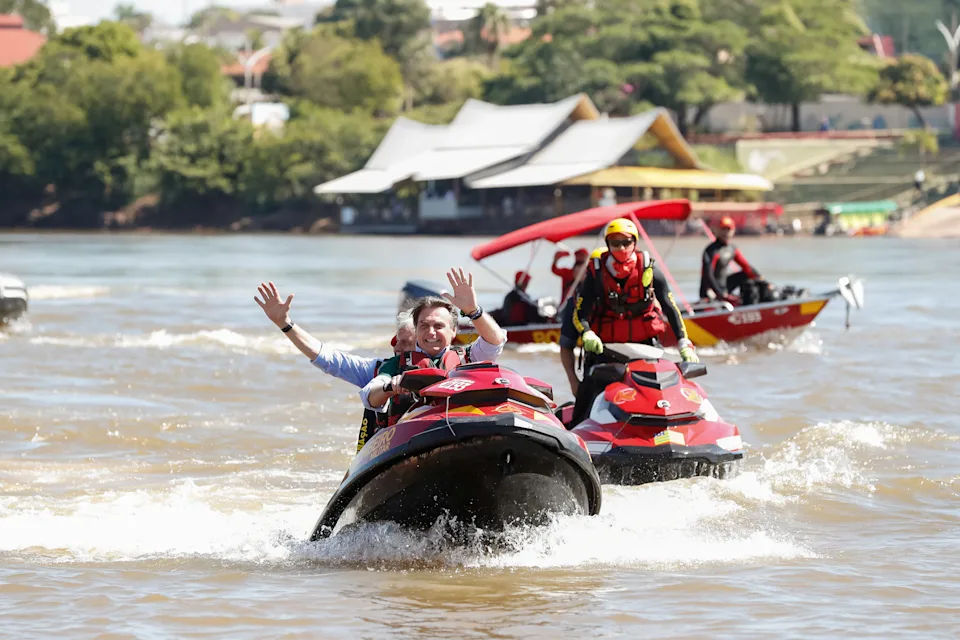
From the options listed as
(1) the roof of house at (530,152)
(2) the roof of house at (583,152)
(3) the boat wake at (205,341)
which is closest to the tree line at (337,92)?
(1) the roof of house at (530,152)

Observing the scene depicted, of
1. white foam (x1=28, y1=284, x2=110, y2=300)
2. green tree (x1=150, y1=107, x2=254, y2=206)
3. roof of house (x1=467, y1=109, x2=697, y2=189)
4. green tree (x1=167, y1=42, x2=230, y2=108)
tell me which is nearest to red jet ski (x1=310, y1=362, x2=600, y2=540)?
white foam (x1=28, y1=284, x2=110, y2=300)

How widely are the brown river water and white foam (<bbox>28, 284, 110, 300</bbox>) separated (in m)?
10.2

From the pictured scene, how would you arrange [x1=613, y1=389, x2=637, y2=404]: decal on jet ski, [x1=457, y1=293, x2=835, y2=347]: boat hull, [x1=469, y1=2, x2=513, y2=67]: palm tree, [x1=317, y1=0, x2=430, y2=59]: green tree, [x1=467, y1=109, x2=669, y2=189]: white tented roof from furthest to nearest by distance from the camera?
[x1=469, y1=2, x2=513, y2=67]: palm tree < [x1=317, y1=0, x2=430, y2=59]: green tree < [x1=467, y1=109, x2=669, y2=189]: white tented roof < [x1=457, y1=293, x2=835, y2=347]: boat hull < [x1=613, y1=389, x2=637, y2=404]: decal on jet ski

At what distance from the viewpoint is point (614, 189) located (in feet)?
261

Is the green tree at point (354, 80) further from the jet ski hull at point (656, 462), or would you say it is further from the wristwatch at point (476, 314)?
the wristwatch at point (476, 314)

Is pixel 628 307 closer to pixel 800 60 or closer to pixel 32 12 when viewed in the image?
pixel 800 60

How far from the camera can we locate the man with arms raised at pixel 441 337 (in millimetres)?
7672

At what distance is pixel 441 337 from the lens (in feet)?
25.5

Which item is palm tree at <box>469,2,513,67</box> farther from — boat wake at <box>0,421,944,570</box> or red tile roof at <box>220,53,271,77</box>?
boat wake at <box>0,421,944,570</box>

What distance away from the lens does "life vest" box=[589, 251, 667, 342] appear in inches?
442

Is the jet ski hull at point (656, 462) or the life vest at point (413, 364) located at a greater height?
the life vest at point (413, 364)

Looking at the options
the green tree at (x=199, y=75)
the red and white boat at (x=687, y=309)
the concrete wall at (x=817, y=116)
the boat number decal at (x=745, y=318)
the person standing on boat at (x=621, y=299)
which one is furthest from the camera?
the green tree at (x=199, y=75)

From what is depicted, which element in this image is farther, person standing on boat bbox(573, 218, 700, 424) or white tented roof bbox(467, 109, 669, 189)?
white tented roof bbox(467, 109, 669, 189)

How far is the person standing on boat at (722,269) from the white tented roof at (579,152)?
5414cm
